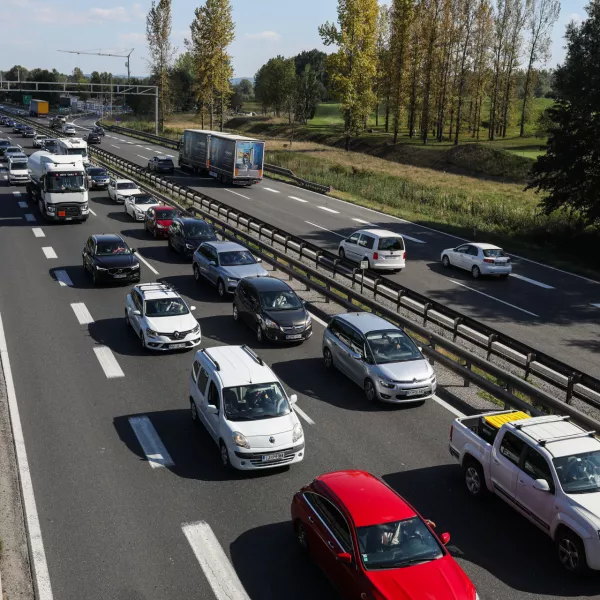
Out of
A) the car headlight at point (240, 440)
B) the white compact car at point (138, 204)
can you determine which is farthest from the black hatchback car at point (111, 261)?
the car headlight at point (240, 440)

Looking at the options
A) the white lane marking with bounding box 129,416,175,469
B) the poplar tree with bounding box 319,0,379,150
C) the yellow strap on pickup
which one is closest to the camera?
the yellow strap on pickup

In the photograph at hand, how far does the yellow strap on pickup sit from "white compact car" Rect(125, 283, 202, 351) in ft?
30.6

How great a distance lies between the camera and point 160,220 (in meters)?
34.9

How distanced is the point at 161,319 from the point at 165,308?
1.72ft

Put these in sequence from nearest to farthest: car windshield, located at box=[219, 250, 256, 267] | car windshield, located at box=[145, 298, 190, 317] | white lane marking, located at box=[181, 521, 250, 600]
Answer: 1. white lane marking, located at box=[181, 521, 250, 600]
2. car windshield, located at box=[145, 298, 190, 317]
3. car windshield, located at box=[219, 250, 256, 267]

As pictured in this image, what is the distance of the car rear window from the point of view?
3009cm

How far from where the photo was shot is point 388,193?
54031 mm

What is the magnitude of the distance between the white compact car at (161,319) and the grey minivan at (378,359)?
3991 mm

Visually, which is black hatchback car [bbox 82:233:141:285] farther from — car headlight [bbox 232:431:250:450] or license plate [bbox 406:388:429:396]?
car headlight [bbox 232:431:250:450]

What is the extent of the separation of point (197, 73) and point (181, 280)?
72233 mm

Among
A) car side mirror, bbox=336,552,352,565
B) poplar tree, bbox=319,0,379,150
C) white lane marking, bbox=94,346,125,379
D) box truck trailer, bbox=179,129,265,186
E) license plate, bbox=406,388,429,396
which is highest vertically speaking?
poplar tree, bbox=319,0,379,150

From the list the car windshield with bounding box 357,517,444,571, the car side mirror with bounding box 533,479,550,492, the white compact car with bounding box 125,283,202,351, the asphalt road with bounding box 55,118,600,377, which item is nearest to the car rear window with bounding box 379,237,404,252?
the asphalt road with bounding box 55,118,600,377

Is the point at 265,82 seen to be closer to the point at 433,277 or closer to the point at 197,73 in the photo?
the point at 197,73

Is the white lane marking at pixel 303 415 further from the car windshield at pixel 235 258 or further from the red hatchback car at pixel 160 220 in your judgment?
the red hatchback car at pixel 160 220
